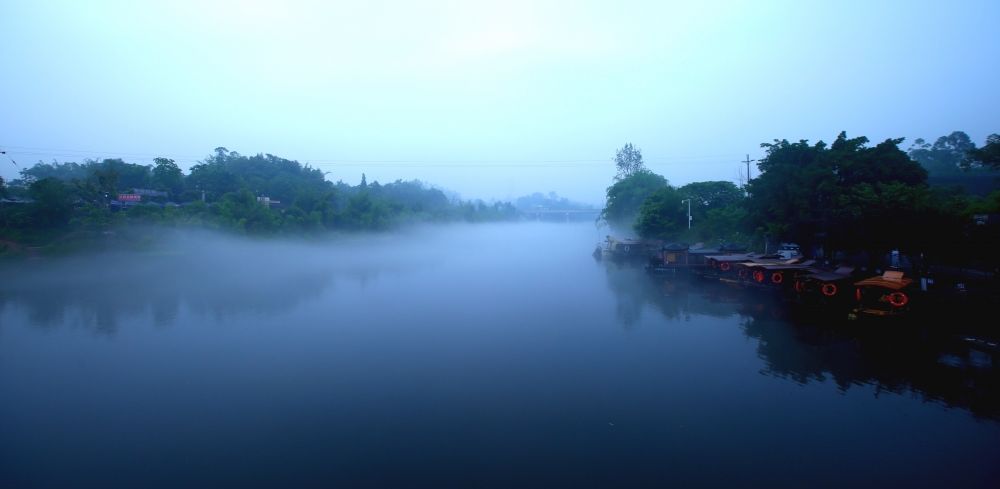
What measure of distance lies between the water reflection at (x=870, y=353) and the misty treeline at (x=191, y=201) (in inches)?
897

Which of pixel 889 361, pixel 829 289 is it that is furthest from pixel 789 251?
pixel 889 361

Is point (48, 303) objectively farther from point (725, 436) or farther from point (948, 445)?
point (948, 445)

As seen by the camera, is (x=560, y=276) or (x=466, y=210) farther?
(x=466, y=210)

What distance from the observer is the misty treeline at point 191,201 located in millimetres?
21203

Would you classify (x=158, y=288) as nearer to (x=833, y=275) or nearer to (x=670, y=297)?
(x=670, y=297)

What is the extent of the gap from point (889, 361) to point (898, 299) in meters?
2.98

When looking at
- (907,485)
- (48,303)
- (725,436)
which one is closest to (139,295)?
(48,303)

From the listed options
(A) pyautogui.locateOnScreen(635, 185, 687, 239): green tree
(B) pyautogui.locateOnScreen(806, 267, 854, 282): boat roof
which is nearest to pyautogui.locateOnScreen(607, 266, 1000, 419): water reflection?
(B) pyautogui.locateOnScreen(806, 267, 854, 282): boat roof

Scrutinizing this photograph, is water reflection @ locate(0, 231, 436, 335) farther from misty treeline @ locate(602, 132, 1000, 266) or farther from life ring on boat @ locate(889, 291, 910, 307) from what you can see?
misty treeline @ locate(602, 132, 1000, 266)

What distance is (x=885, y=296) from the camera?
32.6ft

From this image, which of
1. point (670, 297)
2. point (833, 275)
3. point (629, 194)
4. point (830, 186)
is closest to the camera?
point (833, 275)

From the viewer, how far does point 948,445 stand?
522cm

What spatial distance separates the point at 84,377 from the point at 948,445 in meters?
11.2

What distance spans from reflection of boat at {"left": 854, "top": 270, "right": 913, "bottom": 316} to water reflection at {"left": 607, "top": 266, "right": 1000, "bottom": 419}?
564 millimetres
